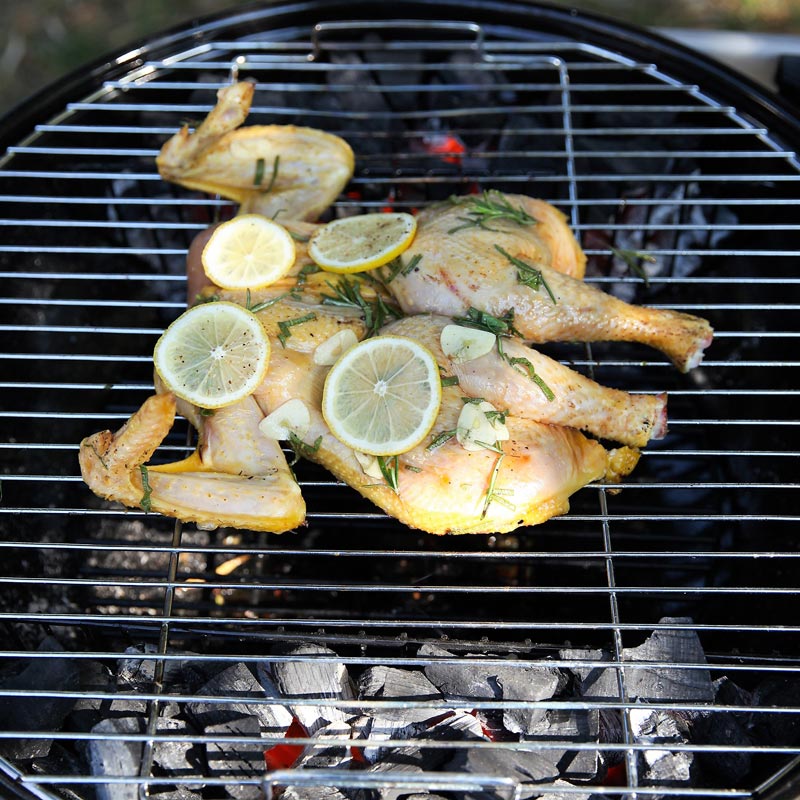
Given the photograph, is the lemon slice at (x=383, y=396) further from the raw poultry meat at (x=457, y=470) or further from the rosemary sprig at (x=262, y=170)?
the rosemary sprig at (x=262, y=170)

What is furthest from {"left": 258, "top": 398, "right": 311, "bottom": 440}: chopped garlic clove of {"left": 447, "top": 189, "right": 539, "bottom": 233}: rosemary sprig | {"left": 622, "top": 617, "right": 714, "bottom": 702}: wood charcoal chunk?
{"left": 622, "top": 617, "right": 714, "bottom": 702}: wood charcoal chunk

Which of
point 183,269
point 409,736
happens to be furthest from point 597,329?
point 183,269

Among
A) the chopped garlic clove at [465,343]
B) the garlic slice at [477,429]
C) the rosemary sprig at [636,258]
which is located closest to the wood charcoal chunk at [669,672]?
the garlic slice at [477,429]

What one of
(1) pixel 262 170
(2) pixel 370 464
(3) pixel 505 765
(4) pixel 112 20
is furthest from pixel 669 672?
(4) pixel 112 20

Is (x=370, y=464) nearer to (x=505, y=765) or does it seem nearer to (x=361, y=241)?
(x=361, y=241)

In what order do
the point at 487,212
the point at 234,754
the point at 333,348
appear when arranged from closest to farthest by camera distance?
the point at 234,754, the point at 333,348, the point at 487,212

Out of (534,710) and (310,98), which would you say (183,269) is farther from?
(534,710)
